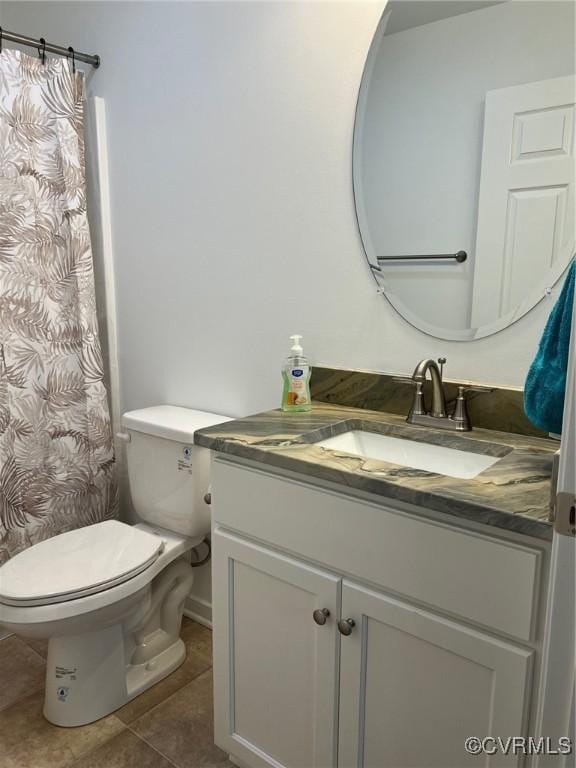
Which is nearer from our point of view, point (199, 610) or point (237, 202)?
point (237, 202)

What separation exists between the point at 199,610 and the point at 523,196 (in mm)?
1729

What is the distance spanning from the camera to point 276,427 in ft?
4.65

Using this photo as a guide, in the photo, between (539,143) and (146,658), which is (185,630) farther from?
(539,143)

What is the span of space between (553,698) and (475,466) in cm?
58

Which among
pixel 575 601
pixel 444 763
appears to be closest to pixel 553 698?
pixel 575 601

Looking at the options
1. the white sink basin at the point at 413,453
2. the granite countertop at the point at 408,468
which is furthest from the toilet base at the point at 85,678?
the white sink basin at the point at 413,453

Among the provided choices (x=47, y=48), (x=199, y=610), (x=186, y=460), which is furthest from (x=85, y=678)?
(x=47, y=48)

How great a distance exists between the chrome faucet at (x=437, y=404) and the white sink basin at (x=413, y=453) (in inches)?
2.7

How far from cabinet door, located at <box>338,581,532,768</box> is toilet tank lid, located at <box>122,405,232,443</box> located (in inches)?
31.4

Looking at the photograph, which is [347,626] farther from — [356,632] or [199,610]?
[199,610]

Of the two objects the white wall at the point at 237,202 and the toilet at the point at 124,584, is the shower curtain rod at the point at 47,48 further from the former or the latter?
the toilet at the point at 124,584

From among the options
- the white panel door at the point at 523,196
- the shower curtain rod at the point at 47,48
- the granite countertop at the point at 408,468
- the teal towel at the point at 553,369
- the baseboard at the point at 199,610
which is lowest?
the baseboard at the point at 199,610

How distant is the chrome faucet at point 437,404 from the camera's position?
1404mm

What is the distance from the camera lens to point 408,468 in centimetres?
113
